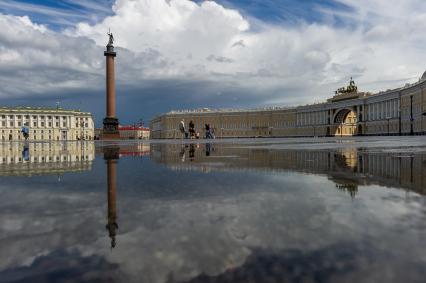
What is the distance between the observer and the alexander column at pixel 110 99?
4588 centimetres

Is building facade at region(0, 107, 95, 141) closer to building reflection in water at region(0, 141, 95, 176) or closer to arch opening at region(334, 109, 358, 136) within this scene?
arch opening at region(334, 109, 358, 136)

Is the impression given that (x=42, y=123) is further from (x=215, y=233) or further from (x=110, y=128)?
(x=215, y=233)

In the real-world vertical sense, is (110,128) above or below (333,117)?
below

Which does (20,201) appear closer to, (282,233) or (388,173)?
(282,233)

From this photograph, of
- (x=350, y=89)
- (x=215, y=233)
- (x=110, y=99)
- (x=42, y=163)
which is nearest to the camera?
(x=215, y=233)

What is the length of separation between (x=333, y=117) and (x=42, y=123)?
293ft

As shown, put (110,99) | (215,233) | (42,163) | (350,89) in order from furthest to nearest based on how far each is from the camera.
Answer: (350,89), (110,99), (42,163), (215,233)

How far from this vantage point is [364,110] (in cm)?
10169

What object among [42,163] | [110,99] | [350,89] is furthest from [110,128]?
[350,89]

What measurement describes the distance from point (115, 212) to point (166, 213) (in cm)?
39

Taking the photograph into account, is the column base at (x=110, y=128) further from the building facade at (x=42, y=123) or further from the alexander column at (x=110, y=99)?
the building facade at (x=42, y=123)

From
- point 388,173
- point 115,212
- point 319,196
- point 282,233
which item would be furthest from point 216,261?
point 388,173

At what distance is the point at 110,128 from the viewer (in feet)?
153

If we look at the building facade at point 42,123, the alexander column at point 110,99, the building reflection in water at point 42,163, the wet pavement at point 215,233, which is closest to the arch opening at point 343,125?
the building facade at point 42,123
